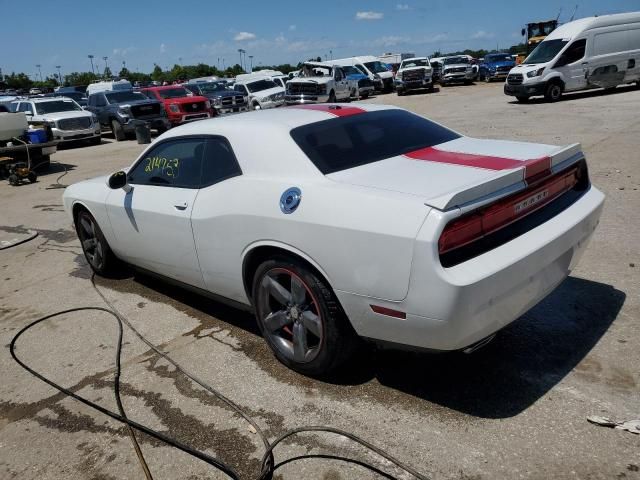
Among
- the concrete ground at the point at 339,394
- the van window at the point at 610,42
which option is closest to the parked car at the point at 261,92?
the van window at the point at 610,42

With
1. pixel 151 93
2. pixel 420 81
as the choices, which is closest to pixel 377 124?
pixel 151 93

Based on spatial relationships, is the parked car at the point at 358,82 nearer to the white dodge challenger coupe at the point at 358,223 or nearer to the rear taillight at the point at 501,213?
the white dodge challenger coupe at the point at 358,223

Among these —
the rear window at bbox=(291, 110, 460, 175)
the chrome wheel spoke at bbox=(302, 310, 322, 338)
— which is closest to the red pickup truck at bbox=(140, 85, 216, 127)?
the rear window at bbox=(291, 110, 460, 175)

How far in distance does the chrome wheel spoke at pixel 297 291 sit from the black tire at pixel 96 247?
2.66 meters

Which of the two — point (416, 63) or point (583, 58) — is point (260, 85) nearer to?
point (416, 63)

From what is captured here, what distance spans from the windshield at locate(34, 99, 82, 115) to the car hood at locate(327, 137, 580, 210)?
19.4 meters

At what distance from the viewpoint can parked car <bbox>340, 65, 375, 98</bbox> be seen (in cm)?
2761

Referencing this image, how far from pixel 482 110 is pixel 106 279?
16.0 metres

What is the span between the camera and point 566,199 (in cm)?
321

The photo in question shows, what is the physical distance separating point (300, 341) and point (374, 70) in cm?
3234

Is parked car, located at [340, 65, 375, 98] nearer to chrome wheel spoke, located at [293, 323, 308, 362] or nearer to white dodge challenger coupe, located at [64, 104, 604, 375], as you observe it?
white dodge challenger coupe, located at [64, 104, 604, 375]

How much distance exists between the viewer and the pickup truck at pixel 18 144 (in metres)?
A: 12.6

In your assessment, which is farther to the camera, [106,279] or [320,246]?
[106,279]

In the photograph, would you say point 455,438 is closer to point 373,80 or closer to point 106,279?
point 106,279
